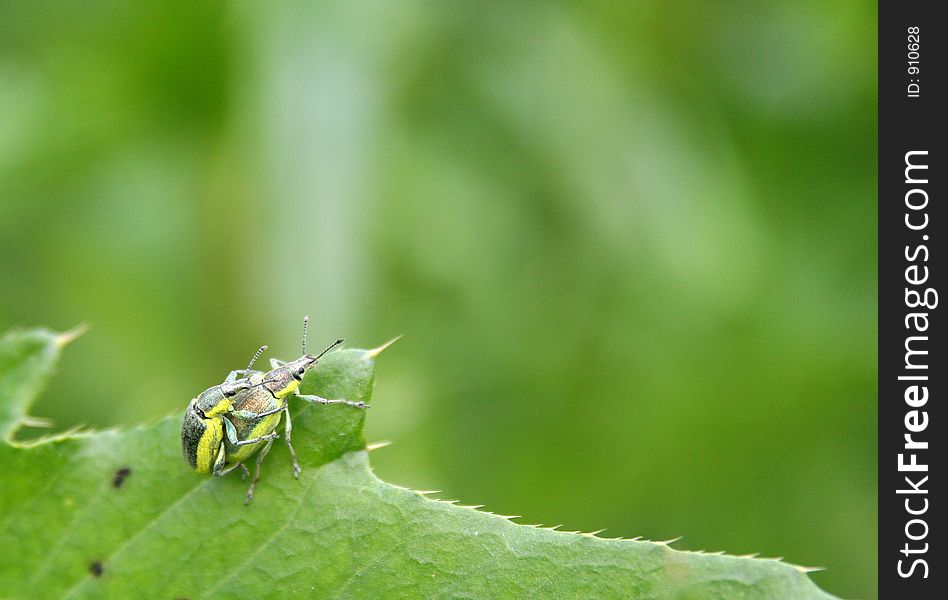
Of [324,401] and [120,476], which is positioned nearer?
[120,476]

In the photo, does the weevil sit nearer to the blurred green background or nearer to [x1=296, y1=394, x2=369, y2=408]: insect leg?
[x1=296, y1=394, x2=369, y2=408]: insect leg

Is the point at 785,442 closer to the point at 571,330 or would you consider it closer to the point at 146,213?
the point at 571,330

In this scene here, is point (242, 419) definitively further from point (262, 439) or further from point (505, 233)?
point (505, 233)
